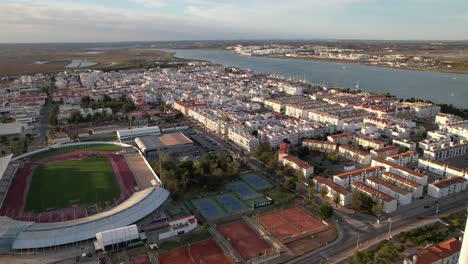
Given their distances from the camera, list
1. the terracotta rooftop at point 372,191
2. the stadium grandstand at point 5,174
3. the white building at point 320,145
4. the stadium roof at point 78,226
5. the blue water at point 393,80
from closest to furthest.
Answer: the stadium roof at point 78,226 → the terracotta rooftop at point 372,191 → the stadium grandstand at point 5,174 → the white building at point 320,145 → the blue water at point 393,80

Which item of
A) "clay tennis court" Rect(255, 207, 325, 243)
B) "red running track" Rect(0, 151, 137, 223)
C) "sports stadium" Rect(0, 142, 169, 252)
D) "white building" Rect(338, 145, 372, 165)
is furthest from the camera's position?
"white building" Rect(338, 145, 372, 165)

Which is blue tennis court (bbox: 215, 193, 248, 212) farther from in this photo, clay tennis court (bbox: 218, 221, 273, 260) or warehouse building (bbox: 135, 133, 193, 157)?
warehouse building (bbox: 135, 133, 193, 157)

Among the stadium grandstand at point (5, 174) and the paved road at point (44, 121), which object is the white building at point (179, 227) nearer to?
the stadium grandstand at point (5, 174)

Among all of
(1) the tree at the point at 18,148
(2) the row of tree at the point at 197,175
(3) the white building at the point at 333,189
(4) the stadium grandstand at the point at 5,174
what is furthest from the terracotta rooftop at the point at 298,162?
(1) the tree at the point at 18,148

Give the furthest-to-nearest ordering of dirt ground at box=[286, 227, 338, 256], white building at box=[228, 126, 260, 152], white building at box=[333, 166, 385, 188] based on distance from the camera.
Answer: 1. white building at box=[228, 126, 260, 152]
2. white building at box=[333, 166, 385, 188]
3. dirt ground at box=[286, 227, 338, 256]

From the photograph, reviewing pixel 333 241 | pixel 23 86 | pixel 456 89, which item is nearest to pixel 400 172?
pixel 333 241

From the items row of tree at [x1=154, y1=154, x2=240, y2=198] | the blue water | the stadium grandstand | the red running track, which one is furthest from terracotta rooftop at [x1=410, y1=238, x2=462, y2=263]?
the blue water

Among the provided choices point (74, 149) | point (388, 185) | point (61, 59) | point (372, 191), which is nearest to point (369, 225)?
point (372, 191)
